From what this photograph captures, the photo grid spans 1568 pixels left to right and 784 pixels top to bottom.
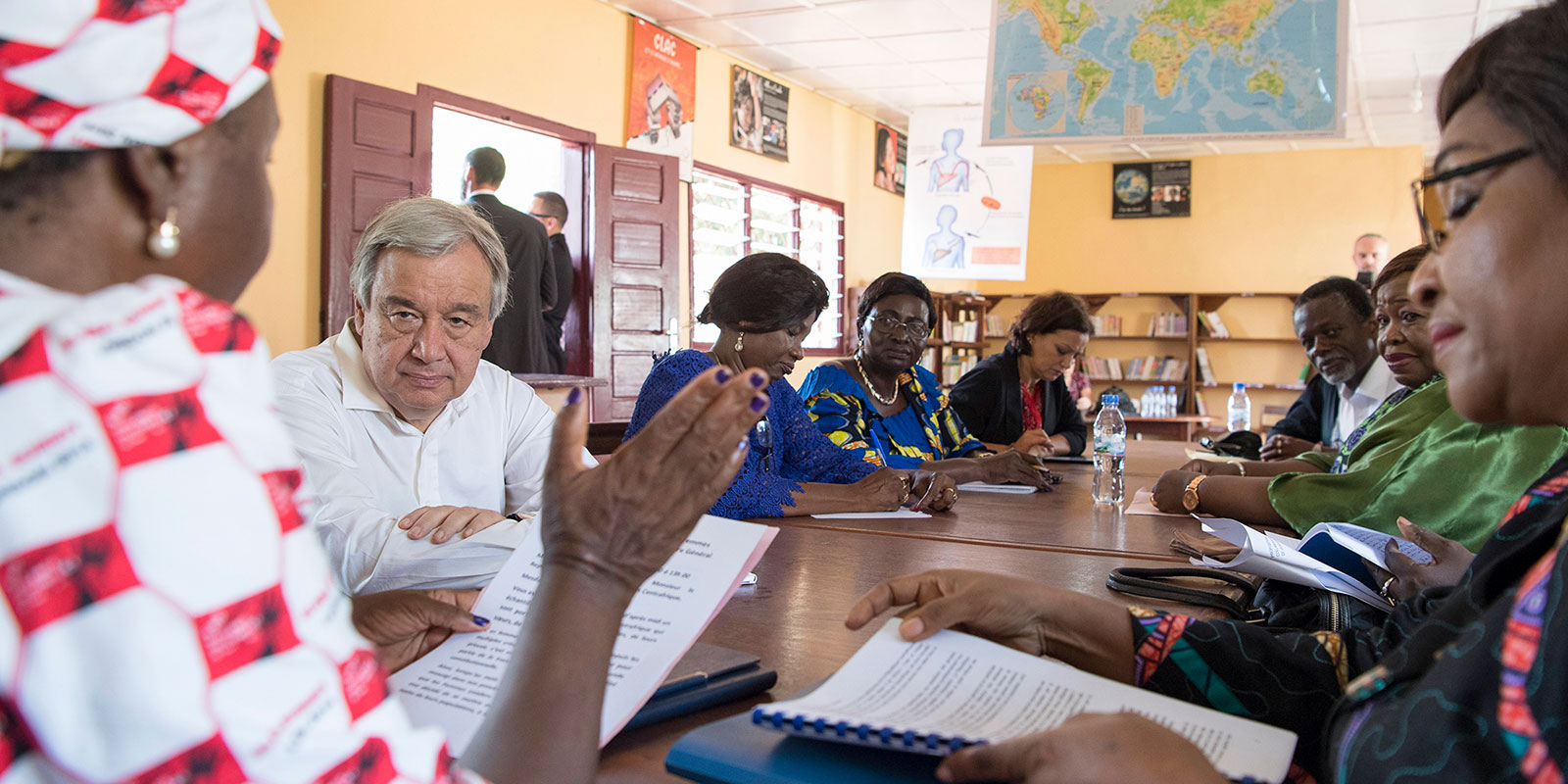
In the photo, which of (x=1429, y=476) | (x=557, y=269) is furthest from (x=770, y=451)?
(x=557, y=269)

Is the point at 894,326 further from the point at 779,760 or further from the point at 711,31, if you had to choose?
the point at 711,31

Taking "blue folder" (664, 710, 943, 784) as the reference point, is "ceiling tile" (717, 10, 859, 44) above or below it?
above

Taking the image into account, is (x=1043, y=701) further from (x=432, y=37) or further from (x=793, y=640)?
(x=432, y=37)

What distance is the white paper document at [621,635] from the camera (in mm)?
798

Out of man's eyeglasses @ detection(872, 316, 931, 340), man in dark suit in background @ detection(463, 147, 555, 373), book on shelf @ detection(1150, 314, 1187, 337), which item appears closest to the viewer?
man's eyeglasses @ detection(872, 316, 931, 340)

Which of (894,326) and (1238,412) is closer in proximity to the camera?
(894,326)

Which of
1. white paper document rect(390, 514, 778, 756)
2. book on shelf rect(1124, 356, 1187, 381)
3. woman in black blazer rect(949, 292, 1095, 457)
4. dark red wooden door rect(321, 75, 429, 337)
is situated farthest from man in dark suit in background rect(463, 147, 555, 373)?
book on shelf rect(1124, 356, 1187, 381)

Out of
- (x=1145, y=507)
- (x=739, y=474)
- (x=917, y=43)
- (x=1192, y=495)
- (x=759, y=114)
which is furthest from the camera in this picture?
(x=759, y=114)

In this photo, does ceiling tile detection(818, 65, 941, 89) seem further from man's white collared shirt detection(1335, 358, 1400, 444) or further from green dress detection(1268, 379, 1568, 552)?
green dress detection(1268, 379, 1568, 552)

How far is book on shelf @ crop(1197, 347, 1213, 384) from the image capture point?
964 cm

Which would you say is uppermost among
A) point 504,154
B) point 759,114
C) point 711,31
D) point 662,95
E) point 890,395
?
point 711,31

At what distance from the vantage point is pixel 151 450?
0.43m

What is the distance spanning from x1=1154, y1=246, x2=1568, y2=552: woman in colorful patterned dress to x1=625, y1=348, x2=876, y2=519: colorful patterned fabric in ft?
2.93

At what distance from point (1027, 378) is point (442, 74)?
3.26 m
